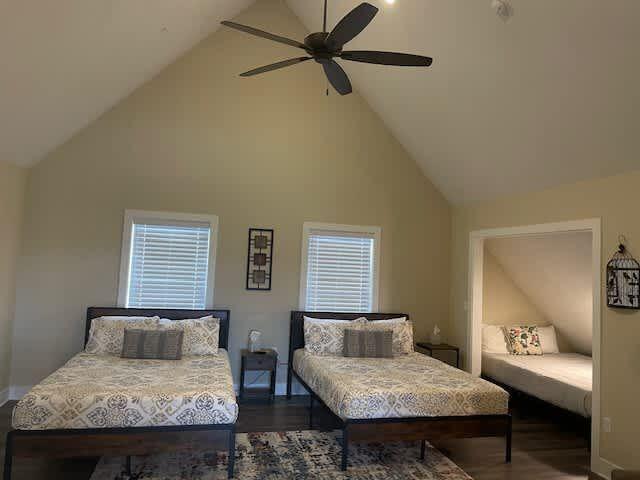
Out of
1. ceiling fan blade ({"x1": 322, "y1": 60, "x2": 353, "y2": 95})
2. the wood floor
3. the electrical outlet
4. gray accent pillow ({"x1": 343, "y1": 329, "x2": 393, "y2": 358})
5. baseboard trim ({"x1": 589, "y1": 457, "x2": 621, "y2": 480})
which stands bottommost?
the wood floor

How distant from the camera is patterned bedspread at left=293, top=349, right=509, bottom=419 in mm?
3604

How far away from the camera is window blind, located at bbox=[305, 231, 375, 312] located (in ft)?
19.2

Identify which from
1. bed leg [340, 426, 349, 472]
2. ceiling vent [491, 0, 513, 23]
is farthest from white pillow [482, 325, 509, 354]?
ceiling vent [491, 0, 513, 23]

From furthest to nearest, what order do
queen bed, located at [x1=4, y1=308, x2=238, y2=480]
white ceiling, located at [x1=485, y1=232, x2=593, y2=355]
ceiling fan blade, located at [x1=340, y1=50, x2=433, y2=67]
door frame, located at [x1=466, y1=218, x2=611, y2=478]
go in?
white ceiling, located at [x1=485, y1=232, x2=593, y2=355] → door frame, located at [x1=466, y1=218, x2=611, y2=478] → queen bed, located at [x1=4, y1=308, x2=238, y2=480] → ceiling fan blade, located at [x1=340, y1=50, x2=433, y2=67]

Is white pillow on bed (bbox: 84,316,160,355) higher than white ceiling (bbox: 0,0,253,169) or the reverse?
the reverse

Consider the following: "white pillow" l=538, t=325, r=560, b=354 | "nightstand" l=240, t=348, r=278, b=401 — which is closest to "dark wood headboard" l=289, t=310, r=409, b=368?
"nightstand" l=240, t=348, r=278, b=401

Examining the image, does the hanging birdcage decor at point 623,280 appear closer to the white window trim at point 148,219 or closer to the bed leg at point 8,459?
the white window trim at point 148,219

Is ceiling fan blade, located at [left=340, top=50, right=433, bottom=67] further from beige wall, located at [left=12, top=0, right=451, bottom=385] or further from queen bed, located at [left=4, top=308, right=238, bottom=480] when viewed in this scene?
beige wall, located at [left=12, top=0, right=451, bottom=385]

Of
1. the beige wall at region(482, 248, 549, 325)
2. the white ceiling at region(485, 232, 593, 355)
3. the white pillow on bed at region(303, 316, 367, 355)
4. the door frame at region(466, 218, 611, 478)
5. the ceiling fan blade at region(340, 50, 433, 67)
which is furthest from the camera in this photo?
the beige wall at region(482, 248, 549, 325)

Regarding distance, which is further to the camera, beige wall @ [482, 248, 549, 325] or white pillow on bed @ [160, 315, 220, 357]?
beige wall @ [482, 248, 549, 325]

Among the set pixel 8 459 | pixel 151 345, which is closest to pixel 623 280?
pixel 151 345

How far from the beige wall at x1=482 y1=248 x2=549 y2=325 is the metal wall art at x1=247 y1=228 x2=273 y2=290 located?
10.4ft

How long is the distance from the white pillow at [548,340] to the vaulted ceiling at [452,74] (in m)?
2.25

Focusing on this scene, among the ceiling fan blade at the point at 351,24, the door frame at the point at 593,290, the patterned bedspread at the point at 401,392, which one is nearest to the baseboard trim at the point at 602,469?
the door frame at the point at 593,290
